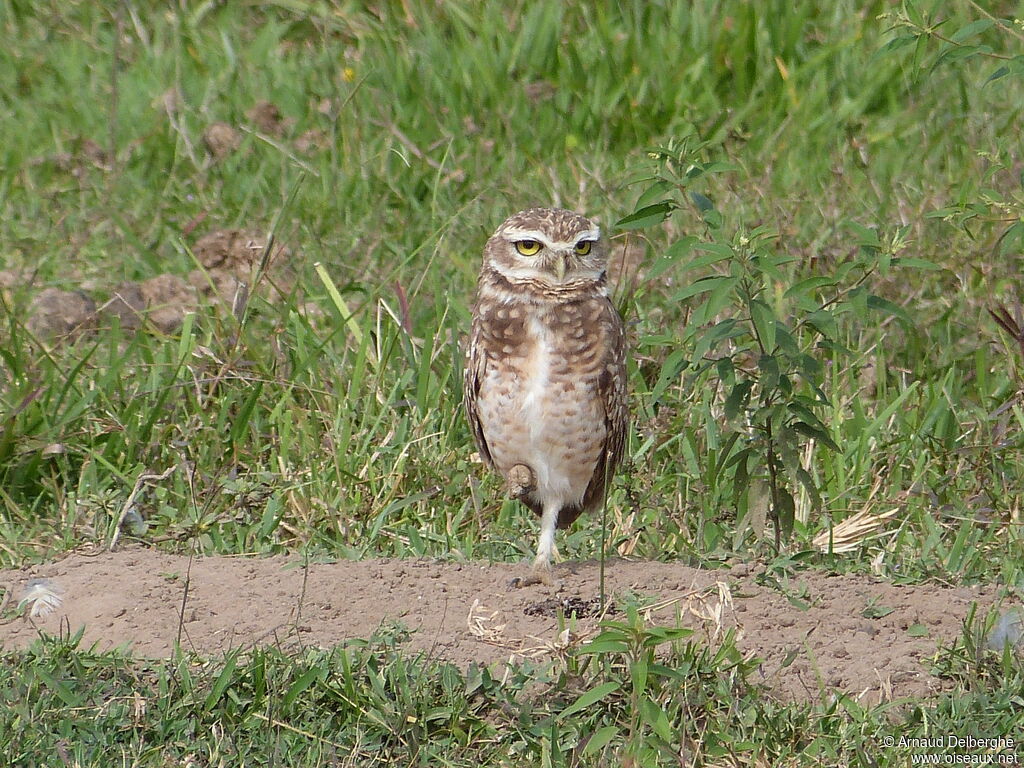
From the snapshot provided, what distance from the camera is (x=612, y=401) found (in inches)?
168

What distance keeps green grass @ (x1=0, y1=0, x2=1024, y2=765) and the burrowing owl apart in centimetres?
23

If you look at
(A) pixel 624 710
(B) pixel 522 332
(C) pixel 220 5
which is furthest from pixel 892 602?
(C) pixel 220 5

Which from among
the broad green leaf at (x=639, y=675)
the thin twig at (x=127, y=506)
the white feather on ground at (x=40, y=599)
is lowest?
the thin twig at (x=127, y=506)

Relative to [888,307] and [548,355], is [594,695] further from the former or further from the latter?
[888,307]

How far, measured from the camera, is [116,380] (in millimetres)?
5164

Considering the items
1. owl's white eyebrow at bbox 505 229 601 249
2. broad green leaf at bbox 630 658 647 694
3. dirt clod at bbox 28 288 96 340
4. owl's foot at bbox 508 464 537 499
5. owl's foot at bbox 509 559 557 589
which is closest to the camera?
broad green leaf at bbox 630 658 647 694

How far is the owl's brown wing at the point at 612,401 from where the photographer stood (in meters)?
4.20

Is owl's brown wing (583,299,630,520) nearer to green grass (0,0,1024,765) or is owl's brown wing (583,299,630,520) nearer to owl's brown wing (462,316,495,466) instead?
green grass (0,0,1024,765)

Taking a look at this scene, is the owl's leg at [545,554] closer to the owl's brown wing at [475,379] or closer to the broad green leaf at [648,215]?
the owl's brown wing at [475,379]

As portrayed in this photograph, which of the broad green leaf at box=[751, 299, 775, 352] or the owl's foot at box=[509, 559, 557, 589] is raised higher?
the broad green leaf at box=[751, 299, 775, 352]

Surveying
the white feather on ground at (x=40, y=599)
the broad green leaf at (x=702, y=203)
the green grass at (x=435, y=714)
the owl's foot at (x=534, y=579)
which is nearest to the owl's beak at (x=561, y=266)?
the broad green leaf at (x=702, y=203)

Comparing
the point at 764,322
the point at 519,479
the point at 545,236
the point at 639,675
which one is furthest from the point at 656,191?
the point at 639,675

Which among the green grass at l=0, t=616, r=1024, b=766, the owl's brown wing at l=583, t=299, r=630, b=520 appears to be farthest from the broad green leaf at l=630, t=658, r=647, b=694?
the owl's brown wing at l=583, t=299, r=630, b=520

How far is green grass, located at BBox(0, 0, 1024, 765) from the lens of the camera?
3.45 meters
